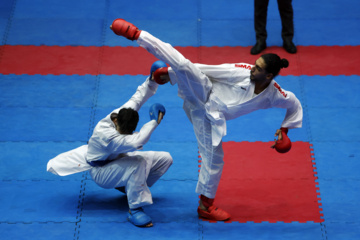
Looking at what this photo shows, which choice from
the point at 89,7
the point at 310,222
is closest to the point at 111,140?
the point at 310,222

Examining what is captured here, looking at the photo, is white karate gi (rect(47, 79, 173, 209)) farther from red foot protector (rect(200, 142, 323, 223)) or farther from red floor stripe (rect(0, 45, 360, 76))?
red floor stripe (rect(0, 45, 360, 76))

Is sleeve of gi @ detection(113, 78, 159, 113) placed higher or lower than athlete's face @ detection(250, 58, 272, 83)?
lower

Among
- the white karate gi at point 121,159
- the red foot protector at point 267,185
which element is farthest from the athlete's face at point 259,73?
the red foot protector at point 267,185

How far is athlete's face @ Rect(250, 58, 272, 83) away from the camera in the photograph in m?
5.23

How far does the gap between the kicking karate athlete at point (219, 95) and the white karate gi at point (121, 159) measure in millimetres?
518

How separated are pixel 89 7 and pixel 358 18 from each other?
4.99m

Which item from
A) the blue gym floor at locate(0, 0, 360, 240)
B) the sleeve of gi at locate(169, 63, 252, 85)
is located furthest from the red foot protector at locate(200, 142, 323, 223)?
the sleeve of gi at locate(169, 63, 252, 85)

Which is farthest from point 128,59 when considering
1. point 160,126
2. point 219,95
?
point 219,95

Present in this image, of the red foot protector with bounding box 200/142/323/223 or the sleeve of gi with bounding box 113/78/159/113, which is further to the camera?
the red foot protector with bounding box 200/142/323/223

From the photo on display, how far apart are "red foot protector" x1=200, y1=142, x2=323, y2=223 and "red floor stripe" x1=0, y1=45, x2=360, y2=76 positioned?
6.54ft

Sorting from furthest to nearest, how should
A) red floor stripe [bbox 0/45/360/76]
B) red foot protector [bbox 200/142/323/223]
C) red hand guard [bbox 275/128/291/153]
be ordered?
red floor stripe [bbox 0/45/360/76] < red foot protector [bbox 200/142/323/223] < red hand guard [bbox 275/128/291/153]

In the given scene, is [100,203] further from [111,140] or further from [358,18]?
[358,18]

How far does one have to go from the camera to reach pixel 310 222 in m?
6.03

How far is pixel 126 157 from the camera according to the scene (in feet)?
19.2
